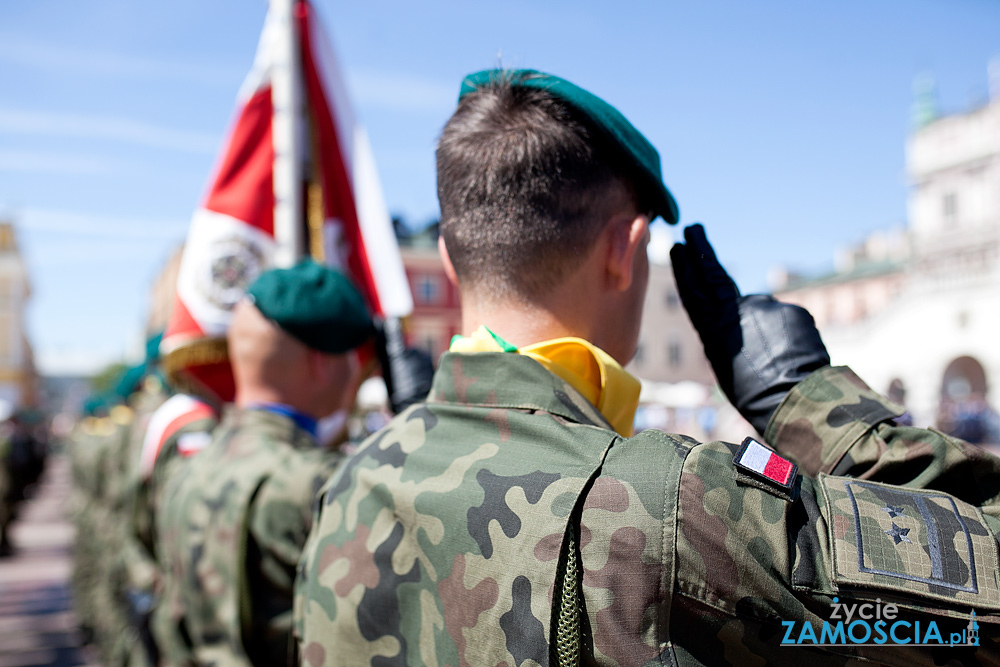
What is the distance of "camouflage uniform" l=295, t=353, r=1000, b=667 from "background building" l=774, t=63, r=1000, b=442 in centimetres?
1890

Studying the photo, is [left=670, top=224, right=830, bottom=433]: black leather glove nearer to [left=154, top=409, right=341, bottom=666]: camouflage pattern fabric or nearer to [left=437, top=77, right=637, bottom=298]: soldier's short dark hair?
[left=437, top=77, right=637, bottom=298]: soldier's short dark hair

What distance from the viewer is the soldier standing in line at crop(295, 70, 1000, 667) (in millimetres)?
1079

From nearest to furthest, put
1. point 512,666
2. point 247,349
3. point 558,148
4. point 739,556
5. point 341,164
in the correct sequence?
point 739,556 → point 512,666 → point 558,148 → point 247,349 → point 341,164

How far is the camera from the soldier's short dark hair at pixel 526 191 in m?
1.38

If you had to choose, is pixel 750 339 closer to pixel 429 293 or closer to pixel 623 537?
pixel 623 537

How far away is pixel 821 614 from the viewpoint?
1.08m

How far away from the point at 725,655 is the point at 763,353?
51 centimetres

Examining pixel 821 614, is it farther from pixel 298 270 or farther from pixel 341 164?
pixel 341 164

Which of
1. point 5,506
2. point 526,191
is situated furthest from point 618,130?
point 5,506

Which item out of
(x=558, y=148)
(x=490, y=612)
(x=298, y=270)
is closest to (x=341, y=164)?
(x=298, y=270)

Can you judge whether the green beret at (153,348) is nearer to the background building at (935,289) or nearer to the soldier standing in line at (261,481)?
the soldier standing in line at (261,481)

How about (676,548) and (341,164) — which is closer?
(676,548)

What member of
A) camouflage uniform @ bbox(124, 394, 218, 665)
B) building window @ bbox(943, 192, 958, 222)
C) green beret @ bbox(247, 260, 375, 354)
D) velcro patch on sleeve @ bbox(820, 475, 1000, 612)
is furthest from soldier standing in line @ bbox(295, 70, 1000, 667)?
building window @ bbox(943, 192, 958, 222)

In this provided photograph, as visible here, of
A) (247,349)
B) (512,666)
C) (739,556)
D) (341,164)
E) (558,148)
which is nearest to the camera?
(739,556)
